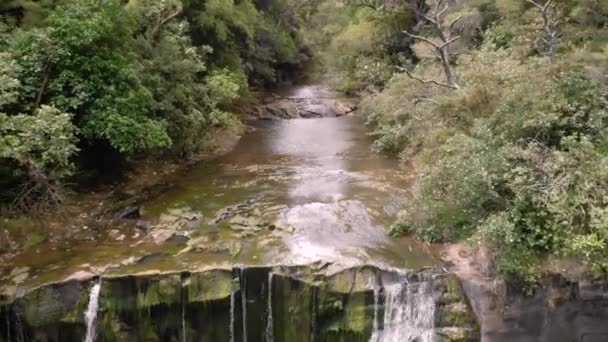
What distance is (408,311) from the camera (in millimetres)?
9250

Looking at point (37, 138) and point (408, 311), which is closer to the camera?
point (408, 311)

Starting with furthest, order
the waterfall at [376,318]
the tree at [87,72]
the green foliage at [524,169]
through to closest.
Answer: the tree at [87,72] < the waterfall at [376,318] < the green foliage at [524,169]

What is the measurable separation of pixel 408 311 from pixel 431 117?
266 inches

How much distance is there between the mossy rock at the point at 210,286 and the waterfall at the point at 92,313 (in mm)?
1486

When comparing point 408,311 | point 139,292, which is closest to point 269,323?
point 139,292

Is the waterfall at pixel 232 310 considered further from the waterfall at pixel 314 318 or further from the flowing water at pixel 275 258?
the waterfall at pixel 314 318

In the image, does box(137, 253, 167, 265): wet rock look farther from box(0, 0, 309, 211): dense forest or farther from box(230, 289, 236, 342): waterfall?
box(0, 0, 309, 211): dense forest

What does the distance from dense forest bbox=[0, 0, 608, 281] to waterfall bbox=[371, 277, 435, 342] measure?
1274 mm

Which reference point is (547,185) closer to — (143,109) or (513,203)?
(513,203)

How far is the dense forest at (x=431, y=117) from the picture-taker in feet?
29.2

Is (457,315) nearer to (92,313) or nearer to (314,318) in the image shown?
(314,318)

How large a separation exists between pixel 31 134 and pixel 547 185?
8963 millimetres

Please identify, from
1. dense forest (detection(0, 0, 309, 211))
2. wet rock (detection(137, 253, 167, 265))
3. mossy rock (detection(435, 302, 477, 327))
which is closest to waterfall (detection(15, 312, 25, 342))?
wet rock (detection(137, 253, 167, 265))

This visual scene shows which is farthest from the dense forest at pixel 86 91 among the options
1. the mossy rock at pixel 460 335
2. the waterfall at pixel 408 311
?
the mossy rock at pixel 460 335
